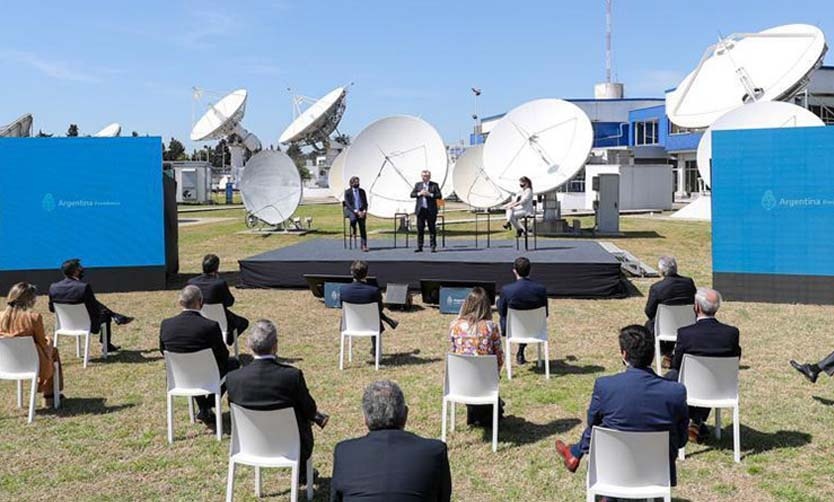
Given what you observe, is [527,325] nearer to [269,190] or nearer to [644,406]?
[644,406]

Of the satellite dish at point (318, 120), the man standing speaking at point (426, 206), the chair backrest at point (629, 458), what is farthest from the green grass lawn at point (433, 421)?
the satellite dish at point (318, 120)

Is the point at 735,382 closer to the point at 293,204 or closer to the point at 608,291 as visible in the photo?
the point at 608,291

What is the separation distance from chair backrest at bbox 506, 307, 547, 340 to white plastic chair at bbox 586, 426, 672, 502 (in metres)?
3.85

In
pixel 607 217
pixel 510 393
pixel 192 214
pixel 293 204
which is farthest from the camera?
pixel 192 214

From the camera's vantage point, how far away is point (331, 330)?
11266 mm

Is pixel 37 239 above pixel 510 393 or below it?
above

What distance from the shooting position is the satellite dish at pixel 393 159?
2134 centimetres

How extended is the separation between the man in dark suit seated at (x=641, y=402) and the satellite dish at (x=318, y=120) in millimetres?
46091

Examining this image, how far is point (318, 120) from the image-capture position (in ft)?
162

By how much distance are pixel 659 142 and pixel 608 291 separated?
156 feet

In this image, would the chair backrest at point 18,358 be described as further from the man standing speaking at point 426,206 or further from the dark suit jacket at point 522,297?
the man standing speaking at point 426,206

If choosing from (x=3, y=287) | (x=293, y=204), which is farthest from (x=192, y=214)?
(x=3, y=287)

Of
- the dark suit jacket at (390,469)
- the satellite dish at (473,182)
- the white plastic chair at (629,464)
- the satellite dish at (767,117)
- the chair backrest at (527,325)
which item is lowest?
the white plastic chair at (629,464)

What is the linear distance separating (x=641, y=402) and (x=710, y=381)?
1.72 meters
